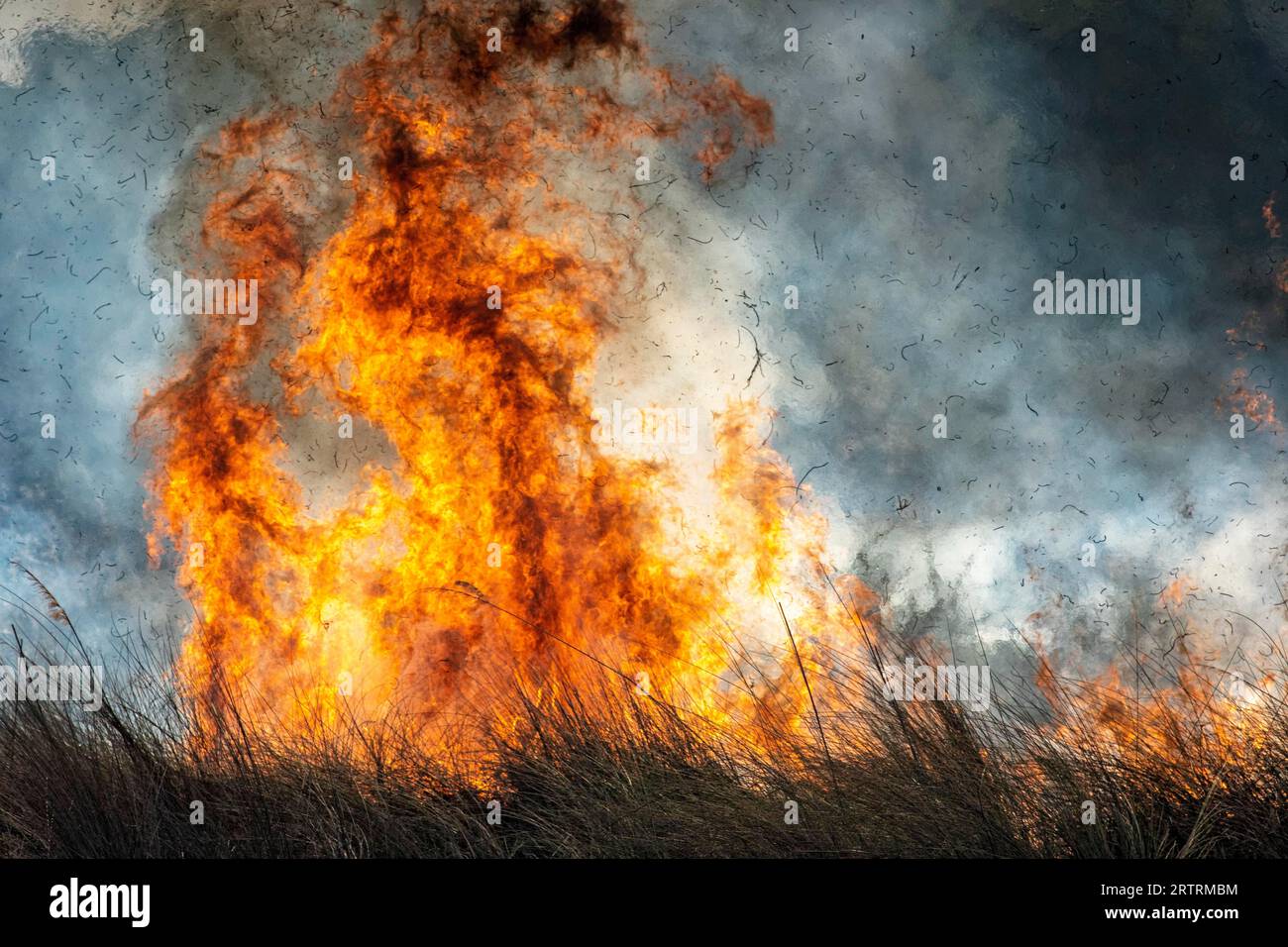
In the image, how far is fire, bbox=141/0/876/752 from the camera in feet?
20.9

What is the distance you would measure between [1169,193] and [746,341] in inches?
110

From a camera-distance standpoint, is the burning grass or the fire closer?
the burning grass

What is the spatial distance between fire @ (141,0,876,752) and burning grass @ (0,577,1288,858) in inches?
56.8

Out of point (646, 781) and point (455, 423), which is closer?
point (646, 781)

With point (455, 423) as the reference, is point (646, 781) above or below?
below

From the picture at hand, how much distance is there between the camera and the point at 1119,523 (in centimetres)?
631

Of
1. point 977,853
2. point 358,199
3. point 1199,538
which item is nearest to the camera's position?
point 977,853

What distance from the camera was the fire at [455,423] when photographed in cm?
638

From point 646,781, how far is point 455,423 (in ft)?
9.80

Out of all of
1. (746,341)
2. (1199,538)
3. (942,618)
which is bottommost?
(942,618)

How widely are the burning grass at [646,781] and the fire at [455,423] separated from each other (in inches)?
56.8

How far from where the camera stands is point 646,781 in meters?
4.51
